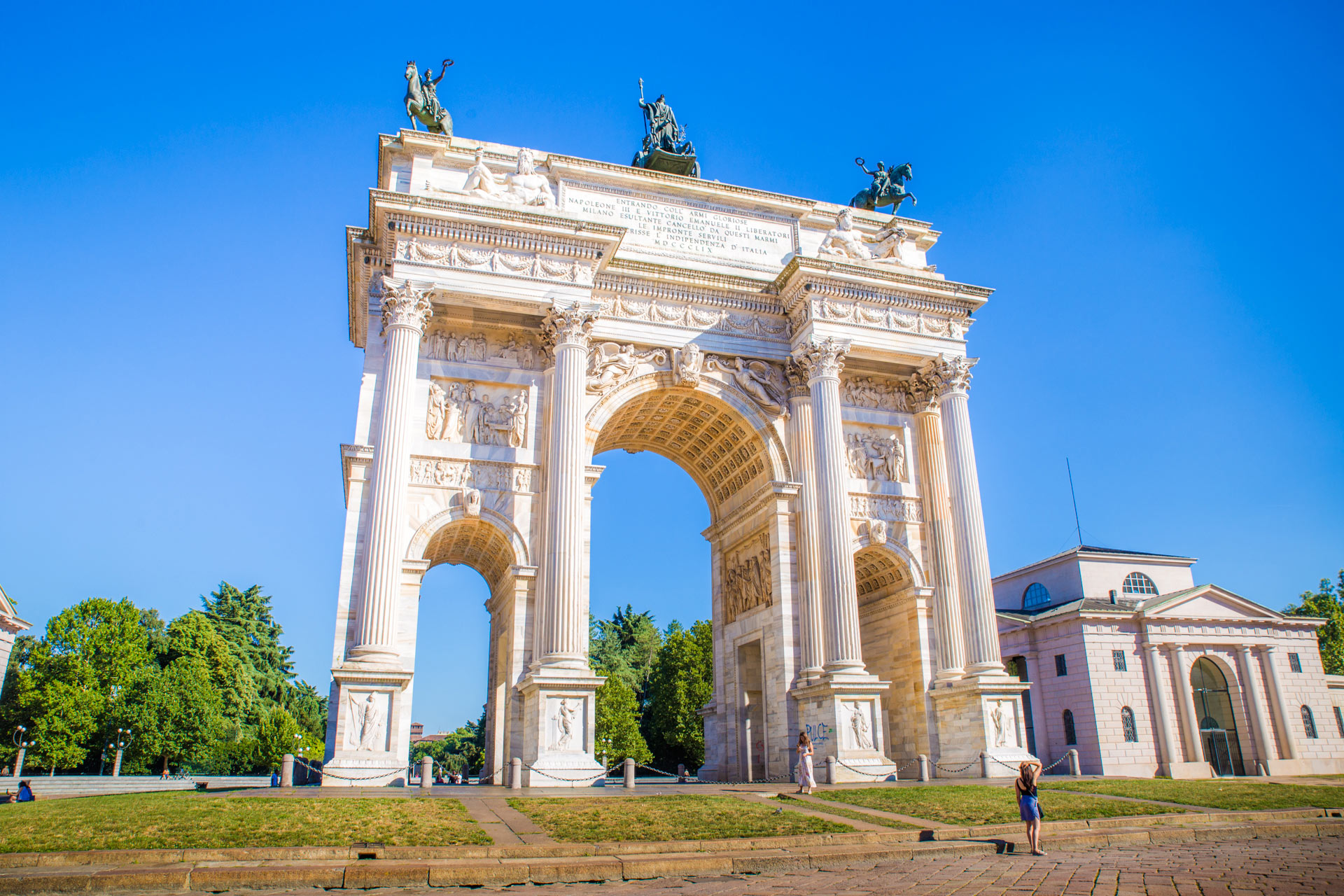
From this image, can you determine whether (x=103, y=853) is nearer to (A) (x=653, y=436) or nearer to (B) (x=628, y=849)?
(B) (x=628, y=849)

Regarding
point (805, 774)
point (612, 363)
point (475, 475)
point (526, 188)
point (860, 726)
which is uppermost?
point (526, 188)

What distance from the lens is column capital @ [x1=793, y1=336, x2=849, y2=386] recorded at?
27.9 metres

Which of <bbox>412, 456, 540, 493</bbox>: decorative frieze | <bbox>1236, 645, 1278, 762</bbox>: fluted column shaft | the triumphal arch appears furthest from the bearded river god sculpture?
<bbox>1236, 645, 1278, 762</bbox>: fluted column shaft

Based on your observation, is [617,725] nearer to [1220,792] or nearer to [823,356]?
[823,356]

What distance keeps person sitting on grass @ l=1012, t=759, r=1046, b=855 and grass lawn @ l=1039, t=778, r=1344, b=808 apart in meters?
6.94

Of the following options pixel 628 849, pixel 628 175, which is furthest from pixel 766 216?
pixel 628 849

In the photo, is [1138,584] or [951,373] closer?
[951,373]

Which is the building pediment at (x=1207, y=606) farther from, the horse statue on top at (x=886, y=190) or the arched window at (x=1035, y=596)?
the horse statue on top at (x=886, y=190)

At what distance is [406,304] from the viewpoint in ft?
80.8

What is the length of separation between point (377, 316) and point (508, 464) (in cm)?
603

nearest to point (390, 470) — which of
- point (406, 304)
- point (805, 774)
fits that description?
point (406, 304)

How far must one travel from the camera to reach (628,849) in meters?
11.8

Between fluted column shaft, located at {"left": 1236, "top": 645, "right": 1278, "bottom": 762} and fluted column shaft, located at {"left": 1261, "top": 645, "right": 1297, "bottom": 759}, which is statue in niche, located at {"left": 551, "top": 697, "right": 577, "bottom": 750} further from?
fluted column shaft, located at {"left": 1261, "top": 645, "right": 1297, "bottom": 759}

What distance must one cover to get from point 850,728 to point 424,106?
23362 millimetres
